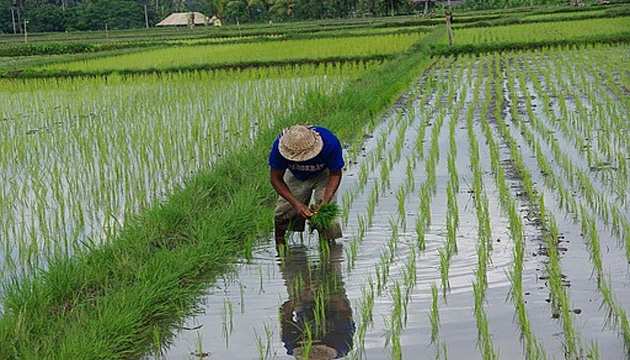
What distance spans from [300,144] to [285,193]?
350 millimetres

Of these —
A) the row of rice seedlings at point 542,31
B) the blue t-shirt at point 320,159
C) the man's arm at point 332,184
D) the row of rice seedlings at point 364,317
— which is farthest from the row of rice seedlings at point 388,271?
the row of rice seedlings at point 542,31

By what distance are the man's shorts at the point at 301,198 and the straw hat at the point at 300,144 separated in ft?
1.29

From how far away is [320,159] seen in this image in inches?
171

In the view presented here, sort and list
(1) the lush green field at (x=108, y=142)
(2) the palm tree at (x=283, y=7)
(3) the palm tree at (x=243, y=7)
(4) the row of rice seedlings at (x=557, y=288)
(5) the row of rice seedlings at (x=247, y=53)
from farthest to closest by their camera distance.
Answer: (2) the palm tree at (x=283, y=7) < (3) the palm tree at (x=243, y=7) < (5) the row of rice seedlings at (x=247, y=53) < (1) the lush green field at (x=108, y=142) < (4) the row of rice seedlings at (x=557, y=288)

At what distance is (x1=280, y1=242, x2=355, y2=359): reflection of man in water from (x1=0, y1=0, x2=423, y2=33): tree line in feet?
121

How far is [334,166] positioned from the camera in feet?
14.3

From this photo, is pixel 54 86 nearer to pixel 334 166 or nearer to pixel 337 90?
pixel 337 90

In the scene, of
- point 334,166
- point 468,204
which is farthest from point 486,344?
point 468,204

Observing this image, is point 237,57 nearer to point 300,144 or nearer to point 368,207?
point 368,207

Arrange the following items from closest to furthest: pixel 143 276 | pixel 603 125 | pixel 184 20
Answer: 1. pixel 143 276
2. pixel 603 125
3. pixel 184 20

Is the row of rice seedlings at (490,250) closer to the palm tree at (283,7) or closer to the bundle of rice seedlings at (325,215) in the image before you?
the bundle of rice seedlings at (325,215)

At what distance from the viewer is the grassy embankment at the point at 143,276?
3164 mm

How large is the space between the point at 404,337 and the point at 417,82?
914 centimetres

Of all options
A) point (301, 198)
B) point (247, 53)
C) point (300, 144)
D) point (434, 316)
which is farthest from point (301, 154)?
point (247, 53)
